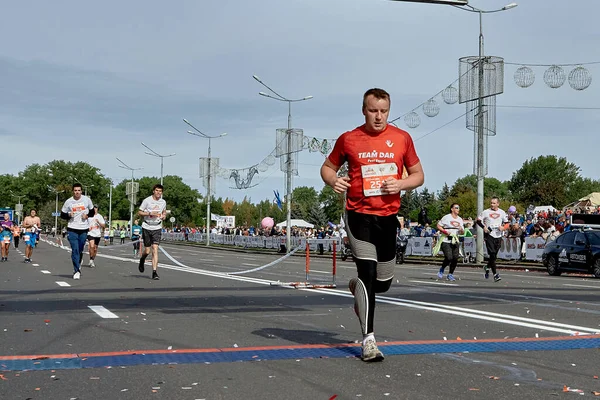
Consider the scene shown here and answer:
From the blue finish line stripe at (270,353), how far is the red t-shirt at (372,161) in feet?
3.79

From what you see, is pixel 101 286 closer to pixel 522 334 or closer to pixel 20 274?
pixel 20 274

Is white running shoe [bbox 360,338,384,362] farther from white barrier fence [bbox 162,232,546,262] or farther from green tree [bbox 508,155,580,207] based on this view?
green tree [bbox 508,155,580,207]

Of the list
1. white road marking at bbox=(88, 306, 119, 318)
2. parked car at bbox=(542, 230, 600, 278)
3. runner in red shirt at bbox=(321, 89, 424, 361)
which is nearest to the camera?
runner in red shirt at bbox=(321, 89, 424, 361)

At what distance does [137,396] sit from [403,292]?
27.3ft

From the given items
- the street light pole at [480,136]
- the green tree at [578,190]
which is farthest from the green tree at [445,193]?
the street light pole at [480,136]

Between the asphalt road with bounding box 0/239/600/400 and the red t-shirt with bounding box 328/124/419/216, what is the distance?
1.17 m

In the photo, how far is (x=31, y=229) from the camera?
25.3m

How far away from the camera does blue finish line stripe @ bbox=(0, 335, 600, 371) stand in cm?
546

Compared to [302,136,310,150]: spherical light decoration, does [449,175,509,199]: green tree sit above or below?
above

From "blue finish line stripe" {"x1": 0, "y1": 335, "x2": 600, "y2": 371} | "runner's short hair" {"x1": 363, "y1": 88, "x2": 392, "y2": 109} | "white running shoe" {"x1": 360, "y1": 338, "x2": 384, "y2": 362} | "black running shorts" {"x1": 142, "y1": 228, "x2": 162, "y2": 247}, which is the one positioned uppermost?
"runner's short hair" {"x1": 363, "y1": 88, "x2": 392, "y2": 109}

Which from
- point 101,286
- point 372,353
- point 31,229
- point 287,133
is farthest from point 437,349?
point 287,133

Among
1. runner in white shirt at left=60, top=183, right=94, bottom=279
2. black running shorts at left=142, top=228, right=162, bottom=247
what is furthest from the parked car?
runner in white shirt at left=60, top=183, right=94, bottom=279

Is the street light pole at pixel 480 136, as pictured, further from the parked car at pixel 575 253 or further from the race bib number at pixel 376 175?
the race bib number at pixel 376 175

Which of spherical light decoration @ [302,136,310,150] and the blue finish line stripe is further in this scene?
spherical light decoration @ [302,136,310,150]
